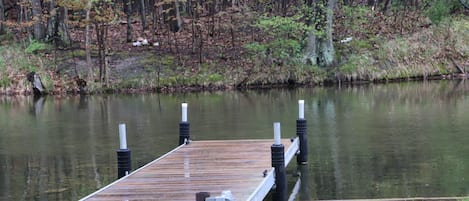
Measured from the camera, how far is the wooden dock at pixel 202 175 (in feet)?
25.2

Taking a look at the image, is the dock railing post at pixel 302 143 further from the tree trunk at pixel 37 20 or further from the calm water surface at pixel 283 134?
the tree trunk at pixel 37 20

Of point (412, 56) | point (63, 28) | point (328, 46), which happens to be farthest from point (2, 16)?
point (412, 56)

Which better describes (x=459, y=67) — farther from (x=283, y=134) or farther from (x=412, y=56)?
(x=283, y=134)

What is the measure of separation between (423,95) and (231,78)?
32.4 feet

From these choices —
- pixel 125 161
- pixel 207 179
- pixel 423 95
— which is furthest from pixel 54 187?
pixel 423 95

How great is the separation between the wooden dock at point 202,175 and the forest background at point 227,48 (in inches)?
750

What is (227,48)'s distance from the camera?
33.3m

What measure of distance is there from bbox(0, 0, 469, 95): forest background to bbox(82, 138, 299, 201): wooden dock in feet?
62.5

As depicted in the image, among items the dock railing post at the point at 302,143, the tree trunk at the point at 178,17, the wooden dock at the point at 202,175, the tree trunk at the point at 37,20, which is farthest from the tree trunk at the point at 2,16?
the dock railing post at the point at 302,143

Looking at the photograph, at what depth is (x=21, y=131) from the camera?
57.7ft

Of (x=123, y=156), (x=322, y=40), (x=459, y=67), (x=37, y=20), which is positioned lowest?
(x=123, y=156)

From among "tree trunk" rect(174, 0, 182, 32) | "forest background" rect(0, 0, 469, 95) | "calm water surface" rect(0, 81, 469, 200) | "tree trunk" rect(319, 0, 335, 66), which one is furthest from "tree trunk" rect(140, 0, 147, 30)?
"tree trunk" rect(319, 0, 335, 66)

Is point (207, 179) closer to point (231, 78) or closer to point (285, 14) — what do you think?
point (231, 78)

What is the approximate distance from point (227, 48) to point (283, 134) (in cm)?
1868
